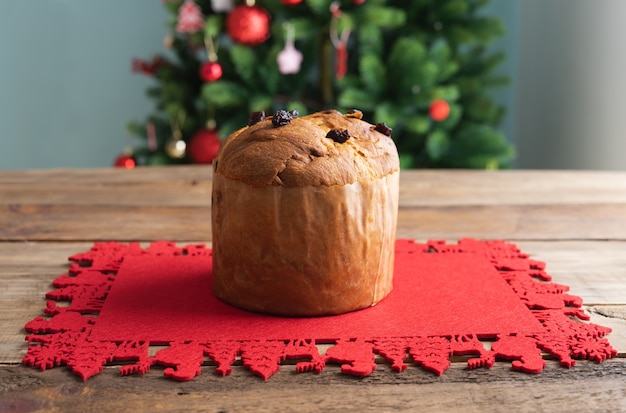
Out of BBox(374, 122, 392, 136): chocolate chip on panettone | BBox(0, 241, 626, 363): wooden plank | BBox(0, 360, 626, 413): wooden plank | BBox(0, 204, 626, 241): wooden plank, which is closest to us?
BBox(0, 360, 626, 413): wooden plank

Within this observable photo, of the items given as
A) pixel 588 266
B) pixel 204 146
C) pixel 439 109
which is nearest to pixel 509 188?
pixel 588 266

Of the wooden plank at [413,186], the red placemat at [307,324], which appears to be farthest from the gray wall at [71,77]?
the red placemat at [307,324]

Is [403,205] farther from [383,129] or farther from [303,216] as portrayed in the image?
[303,216]

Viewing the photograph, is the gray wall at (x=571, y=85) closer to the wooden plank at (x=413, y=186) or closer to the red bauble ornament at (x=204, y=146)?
the wooden plank at (x=413, y=186)

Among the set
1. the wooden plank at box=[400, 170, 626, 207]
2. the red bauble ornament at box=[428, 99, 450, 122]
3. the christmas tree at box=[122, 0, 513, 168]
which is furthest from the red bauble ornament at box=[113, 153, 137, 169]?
the wooden plank at box=[400, 170, 626, 207]

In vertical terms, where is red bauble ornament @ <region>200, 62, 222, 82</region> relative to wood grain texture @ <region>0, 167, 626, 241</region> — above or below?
above

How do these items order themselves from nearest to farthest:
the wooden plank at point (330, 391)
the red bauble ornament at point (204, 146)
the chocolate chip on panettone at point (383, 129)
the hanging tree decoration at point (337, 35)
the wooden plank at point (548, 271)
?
the wooden plank at point (330, 391)
the wooden plank at point (548, 271)
the chocolate chip on panettone at point (383, 129)
the hanging tree decoration at point (337, 35)
the red bauble ornament at point (204, 146)

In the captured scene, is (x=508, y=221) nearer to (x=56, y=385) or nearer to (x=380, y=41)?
(x=56, y=385)

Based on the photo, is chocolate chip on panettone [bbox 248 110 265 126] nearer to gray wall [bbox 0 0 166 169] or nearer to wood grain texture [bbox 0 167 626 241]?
wood grain texture [bbox 0 167 626 241]
